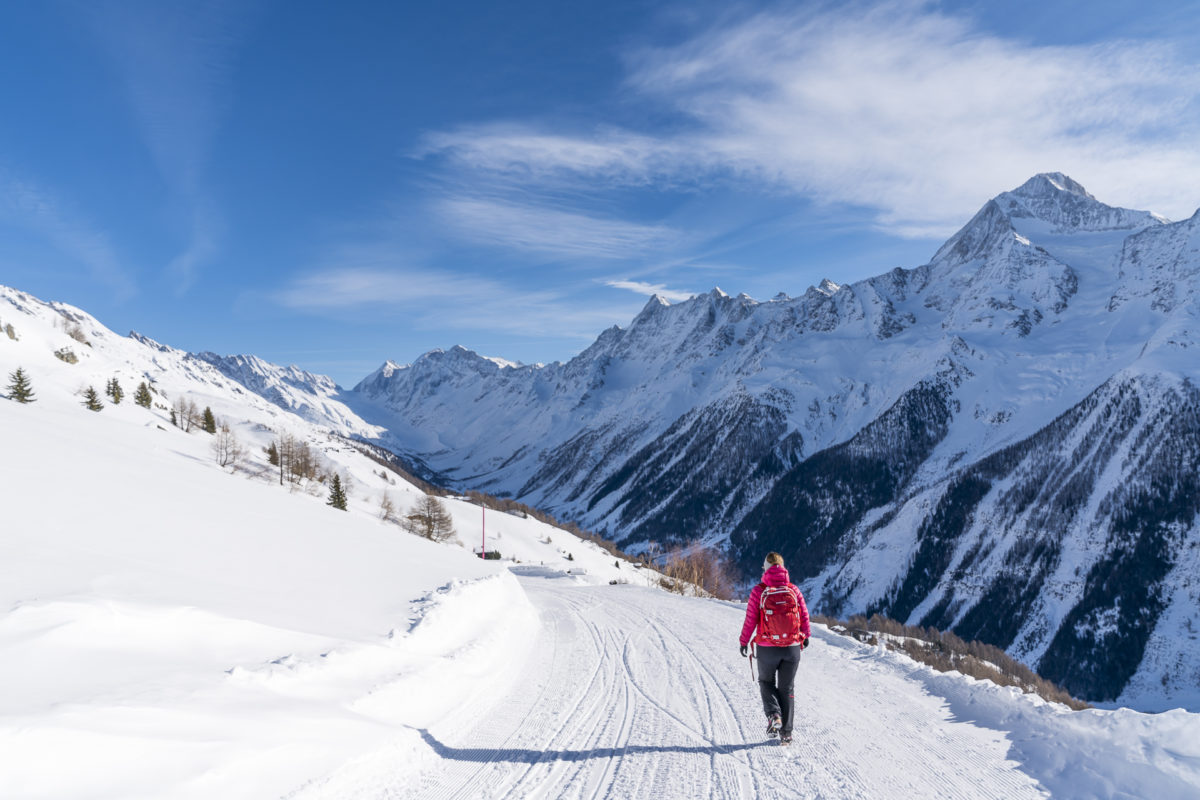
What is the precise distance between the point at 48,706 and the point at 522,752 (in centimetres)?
532

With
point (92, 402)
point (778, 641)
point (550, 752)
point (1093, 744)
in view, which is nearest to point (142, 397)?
point (92, 402)

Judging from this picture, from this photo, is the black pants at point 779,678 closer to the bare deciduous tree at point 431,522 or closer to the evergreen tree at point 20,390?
the bare deciduous tree at point 431,522

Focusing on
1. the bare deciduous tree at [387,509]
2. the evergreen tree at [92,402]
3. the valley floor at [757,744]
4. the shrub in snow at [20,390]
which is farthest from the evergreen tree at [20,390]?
the valley floor at [757,744]

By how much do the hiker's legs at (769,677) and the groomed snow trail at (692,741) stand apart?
517 millimetres

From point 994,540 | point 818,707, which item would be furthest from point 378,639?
point 994,540

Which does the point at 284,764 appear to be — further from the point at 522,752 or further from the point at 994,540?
the point at 994,540

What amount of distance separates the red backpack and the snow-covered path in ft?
5.08

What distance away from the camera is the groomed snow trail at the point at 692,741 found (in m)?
7.06

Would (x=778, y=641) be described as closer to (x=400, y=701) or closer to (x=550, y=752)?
(x=550, y=752)

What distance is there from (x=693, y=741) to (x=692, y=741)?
0.01 meters

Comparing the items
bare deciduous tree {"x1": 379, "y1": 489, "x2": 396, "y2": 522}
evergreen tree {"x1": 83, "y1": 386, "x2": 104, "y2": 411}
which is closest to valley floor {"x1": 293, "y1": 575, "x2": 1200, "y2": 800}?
bare deciduous tree {"x1": 379, "y1": 489, "x2": 396, "y2": 522}

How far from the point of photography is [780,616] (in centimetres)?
848

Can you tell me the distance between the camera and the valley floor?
696cm

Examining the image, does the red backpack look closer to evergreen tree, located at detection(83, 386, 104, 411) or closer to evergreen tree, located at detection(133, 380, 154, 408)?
evergreen tree, located at detection(83, 386, 104, 411)
